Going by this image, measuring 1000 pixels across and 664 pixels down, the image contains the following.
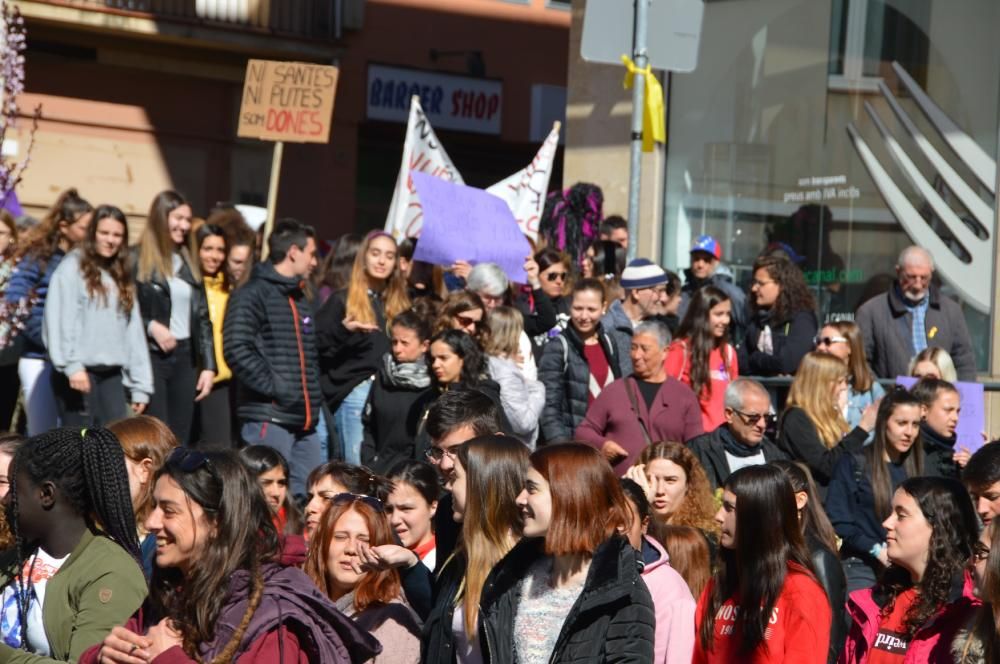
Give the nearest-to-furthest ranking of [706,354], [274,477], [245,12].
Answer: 1. [274,477]
2. [706,354]
3. [245,12]

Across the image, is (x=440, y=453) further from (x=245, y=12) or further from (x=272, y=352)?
(x=245, y=12)

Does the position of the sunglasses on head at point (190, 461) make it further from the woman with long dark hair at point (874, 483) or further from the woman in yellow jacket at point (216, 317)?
the woman in yellow jacket at point (216, 317)

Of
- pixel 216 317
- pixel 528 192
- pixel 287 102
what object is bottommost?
pixel 216 317

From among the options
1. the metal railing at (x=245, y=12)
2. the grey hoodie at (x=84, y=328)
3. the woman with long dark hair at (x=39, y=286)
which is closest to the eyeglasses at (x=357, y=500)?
the grey hoodie at (x=84, y=328)

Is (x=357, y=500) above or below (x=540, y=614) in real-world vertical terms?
above

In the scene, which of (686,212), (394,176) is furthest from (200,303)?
(394,176)

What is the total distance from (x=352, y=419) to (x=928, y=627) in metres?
5.13

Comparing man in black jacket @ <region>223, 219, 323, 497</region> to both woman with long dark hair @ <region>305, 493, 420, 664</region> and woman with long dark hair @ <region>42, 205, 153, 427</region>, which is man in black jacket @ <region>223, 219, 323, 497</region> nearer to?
woman with long dark hair @ <region>42, 205, 153, 427</region>

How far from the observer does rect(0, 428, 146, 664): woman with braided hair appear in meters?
4.75

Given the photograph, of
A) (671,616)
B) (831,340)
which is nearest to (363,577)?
(671,616)

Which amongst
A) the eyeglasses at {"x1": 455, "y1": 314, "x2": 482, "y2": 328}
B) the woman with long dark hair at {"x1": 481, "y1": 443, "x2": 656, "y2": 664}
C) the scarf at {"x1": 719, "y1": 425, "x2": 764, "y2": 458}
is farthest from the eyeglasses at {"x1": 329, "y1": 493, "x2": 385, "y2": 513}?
the eyeglasses at {"x1": 455, "y1": 314, "x2": 482, "y2": 328}

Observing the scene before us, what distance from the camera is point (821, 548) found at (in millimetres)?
7113

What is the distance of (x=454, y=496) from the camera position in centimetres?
575

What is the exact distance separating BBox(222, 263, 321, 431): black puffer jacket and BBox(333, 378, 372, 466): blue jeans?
0.32m
